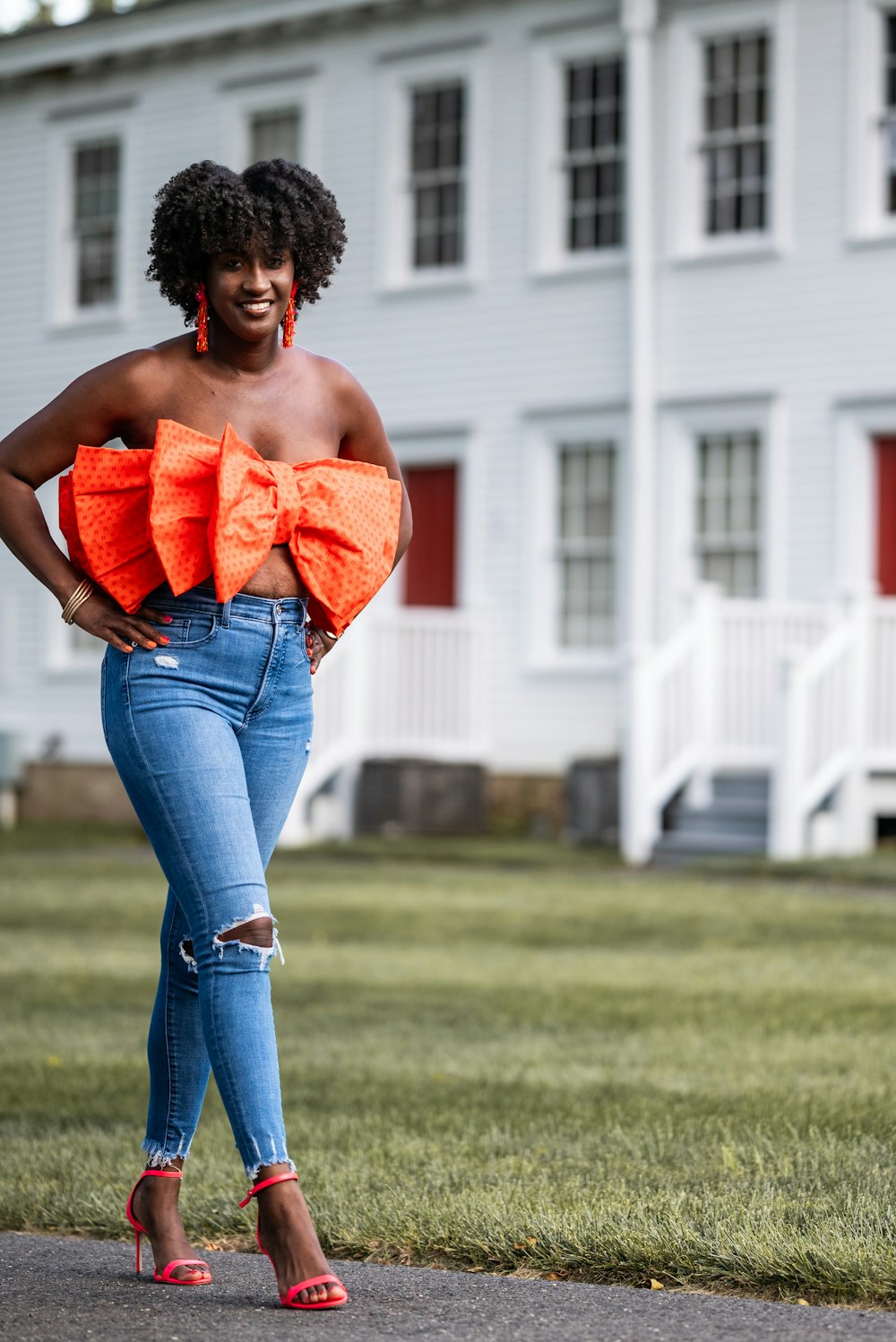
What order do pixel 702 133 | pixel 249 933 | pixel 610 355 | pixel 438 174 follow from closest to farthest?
pixel 249 933
pixel 702 133
pixel 610 355
pixel 438 174

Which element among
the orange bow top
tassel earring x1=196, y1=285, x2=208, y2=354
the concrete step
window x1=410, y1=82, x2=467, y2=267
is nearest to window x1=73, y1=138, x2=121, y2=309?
window x1=410, y1=82, x2=467, y2=267

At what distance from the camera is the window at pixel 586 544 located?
1944 cm

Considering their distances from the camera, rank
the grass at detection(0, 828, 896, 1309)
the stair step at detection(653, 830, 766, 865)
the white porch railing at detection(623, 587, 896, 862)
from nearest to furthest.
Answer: the grass at detection(0, 828, 896, 1309)
the white porch railing at detection(623, 587, 896, 862)
the stair step at detection(653, 830, 766, 865)

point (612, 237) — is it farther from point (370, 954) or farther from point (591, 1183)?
point (591, 1183)

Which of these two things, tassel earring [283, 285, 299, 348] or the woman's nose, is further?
tassel earring [283, 285, 299, 348]

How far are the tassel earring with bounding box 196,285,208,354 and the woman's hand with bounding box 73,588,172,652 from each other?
510 mm

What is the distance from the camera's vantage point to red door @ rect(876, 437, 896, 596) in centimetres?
1792

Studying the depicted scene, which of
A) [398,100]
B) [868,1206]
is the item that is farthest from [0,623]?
[868,1206]

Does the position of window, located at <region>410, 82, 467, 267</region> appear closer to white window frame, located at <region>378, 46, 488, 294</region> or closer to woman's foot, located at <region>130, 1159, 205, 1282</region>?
white window frame, located at <region>378, 46, 488, 294</region>

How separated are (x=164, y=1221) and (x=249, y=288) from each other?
175cm

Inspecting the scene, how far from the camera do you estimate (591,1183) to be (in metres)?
4.94

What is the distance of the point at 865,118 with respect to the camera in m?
18.0

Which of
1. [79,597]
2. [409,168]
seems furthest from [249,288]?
[409,168]

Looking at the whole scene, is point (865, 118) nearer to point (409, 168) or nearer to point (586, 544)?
point (586, 544)
